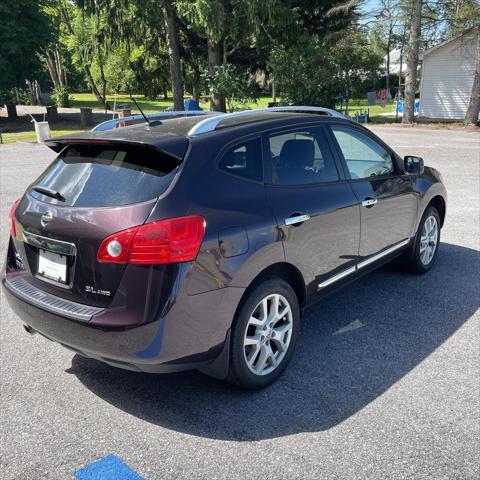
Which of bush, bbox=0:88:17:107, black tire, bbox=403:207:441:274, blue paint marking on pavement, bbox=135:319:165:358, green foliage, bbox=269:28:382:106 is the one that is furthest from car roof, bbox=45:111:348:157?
bush, bbox=0:88:17:107

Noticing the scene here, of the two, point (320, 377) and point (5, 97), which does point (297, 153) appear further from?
point (5, 97)

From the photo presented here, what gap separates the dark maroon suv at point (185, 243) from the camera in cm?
272

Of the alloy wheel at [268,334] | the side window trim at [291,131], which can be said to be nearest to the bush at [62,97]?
the side window trim at [291,131]

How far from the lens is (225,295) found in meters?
2.89

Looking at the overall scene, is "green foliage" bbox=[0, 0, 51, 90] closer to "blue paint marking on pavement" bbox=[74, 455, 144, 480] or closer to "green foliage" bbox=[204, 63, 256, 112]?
"green foliage" bbox=[204, 63, 256, 112]

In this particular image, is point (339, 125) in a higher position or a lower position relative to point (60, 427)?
higher

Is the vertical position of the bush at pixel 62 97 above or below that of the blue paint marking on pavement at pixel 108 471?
above

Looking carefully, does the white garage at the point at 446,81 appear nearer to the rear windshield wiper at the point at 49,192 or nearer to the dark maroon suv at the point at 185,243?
the dark maroon suv at the point at 185,243

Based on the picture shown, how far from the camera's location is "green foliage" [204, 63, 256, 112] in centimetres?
2545

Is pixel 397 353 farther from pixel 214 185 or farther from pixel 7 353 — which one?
pixel 7 353

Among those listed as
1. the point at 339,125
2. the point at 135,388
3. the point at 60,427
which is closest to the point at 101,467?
the point at 60,427

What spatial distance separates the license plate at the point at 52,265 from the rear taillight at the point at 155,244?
0.35 m

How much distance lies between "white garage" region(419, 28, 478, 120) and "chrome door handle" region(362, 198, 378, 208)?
28.0m

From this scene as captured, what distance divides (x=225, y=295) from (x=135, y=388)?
1.04 metres
